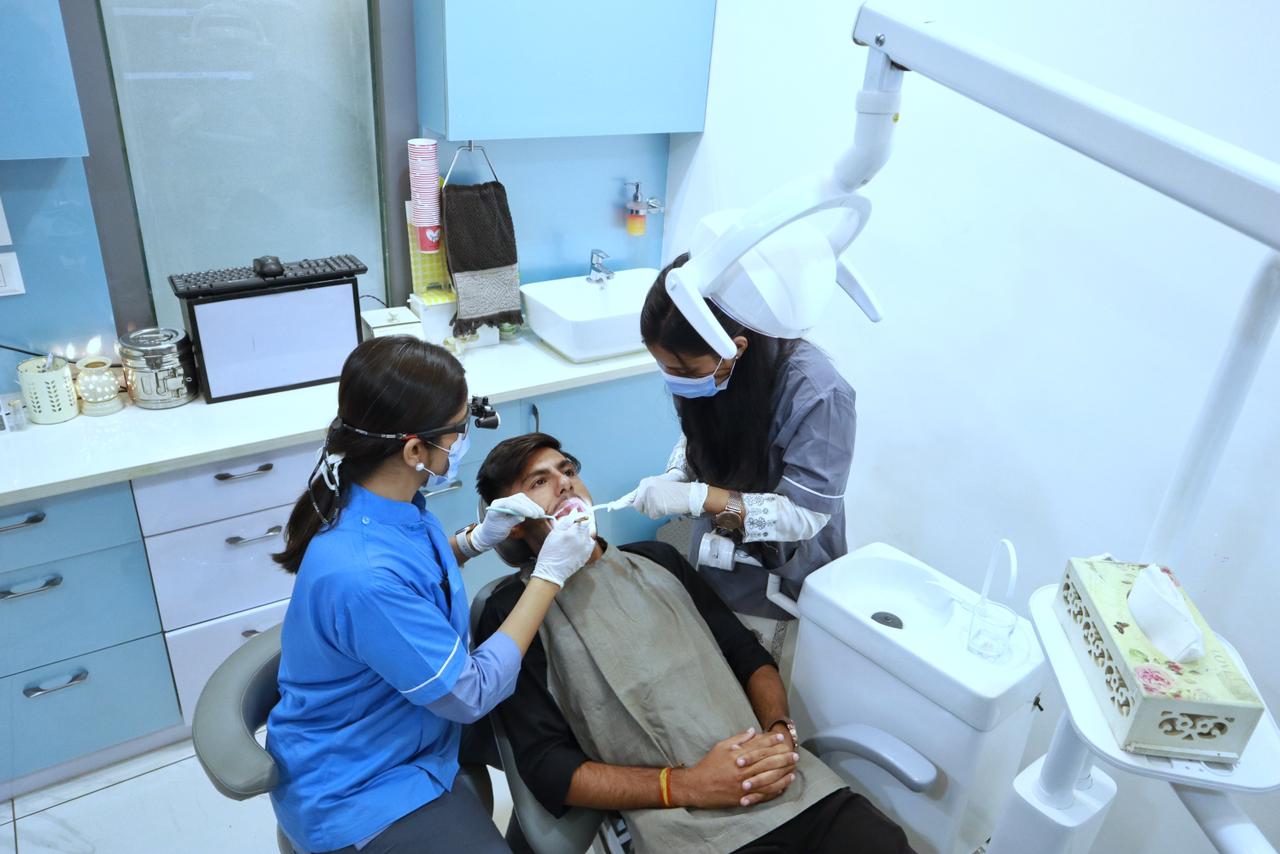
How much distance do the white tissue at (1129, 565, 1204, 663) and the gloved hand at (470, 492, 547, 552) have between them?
0.98m

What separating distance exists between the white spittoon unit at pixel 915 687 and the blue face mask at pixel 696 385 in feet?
A: 1.37

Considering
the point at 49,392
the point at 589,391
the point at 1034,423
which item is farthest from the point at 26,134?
the point at 1034,423

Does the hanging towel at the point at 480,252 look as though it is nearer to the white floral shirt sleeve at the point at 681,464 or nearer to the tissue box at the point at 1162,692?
the white floral shirt sleeve at the point at 681,464

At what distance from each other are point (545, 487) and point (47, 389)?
4.41 ft

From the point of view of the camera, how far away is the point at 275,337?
2355 millimetres

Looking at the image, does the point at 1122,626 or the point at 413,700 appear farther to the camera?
the point at 413,700

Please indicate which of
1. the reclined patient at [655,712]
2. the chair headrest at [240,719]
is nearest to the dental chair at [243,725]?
the chair headrest at [240,719]

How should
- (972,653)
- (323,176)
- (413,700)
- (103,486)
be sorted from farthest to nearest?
1. (323,176)
2. (103,486)
3. (972,653)
4. (413,700)

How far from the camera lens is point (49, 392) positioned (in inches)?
84.3

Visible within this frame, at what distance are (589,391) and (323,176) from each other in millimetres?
1008

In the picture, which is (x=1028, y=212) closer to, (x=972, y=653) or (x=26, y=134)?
(x=972, y=653)

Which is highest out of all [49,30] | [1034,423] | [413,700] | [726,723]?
[49,30]

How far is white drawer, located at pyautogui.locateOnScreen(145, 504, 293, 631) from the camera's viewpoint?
85.4 inches

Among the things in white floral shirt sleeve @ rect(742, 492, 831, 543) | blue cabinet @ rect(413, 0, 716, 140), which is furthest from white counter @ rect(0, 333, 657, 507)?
white floral shirt sleeve @ rect(742, 492, 831, 543)
